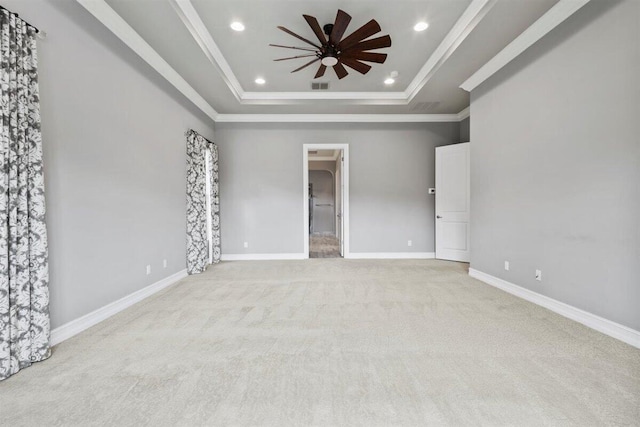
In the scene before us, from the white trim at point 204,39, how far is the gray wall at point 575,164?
370 cm

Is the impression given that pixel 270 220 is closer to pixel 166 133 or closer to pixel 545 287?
pixel 166 133

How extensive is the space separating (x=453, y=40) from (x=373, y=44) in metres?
1.18

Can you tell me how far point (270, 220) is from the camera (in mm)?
5840

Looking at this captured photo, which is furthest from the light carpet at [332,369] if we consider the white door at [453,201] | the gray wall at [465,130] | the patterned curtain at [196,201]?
the gray wall at [465,130]

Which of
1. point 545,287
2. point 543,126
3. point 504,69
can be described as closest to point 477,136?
point 504,69

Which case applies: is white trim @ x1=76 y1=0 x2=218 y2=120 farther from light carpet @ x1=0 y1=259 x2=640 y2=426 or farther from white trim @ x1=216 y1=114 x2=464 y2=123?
light carpet @ x1=0 y1=259 x2=640 y2=426

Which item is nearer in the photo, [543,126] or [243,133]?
[543,126]

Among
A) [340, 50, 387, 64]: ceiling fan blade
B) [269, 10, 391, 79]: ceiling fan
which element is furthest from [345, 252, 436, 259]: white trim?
[340, 50, 387, 64]: ceiling fan blade

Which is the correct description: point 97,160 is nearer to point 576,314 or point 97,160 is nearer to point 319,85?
point 319,85

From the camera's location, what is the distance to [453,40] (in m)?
3.33

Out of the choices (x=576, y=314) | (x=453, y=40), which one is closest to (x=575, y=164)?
(x=576, y=314)

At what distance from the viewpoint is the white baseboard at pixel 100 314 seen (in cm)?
226

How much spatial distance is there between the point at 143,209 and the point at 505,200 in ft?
14.8

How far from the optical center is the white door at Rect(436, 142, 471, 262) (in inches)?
207
